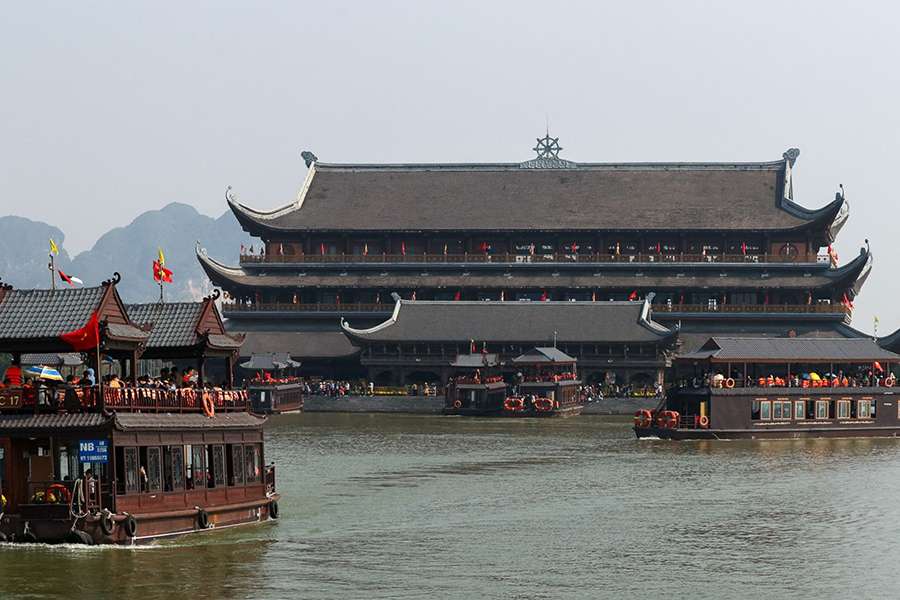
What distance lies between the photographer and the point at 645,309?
108 m

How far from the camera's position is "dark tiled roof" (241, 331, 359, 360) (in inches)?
4387

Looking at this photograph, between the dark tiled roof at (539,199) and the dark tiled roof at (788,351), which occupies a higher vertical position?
the dark tiled roof at (539,199)

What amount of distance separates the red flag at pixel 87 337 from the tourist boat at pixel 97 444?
0.07 feet

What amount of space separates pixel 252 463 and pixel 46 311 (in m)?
6.68

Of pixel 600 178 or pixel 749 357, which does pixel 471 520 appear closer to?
pixel 749 357

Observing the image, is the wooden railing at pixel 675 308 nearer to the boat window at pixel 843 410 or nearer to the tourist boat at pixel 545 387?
the tourist boat at pixel 545 387

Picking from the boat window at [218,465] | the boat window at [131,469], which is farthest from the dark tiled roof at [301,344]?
the boat window at [131,469]

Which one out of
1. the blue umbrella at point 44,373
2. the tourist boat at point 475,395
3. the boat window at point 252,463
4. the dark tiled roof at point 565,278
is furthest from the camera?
the dark tiled roof at point 565,278

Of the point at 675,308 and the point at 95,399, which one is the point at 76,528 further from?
the point at 675,308

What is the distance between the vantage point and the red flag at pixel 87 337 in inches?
1411

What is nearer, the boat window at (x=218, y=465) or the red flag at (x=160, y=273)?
the boat window at (x=218, y=465)

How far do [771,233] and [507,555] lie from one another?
83.8 m

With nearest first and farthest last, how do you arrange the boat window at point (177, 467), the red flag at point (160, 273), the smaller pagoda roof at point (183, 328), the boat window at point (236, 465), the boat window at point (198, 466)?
the boat window at point (177, 467), the boat window at point (198, 466), the boat window at point (236, 465), the smaller pagoda roof at point (183, 328), the red flag at point (160, 273)

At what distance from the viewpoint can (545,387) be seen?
9581 cm
